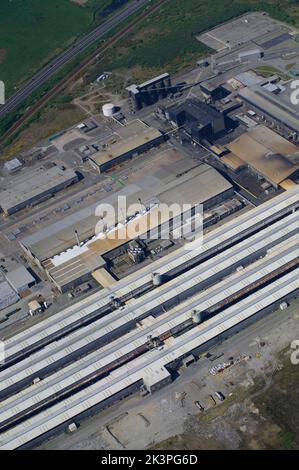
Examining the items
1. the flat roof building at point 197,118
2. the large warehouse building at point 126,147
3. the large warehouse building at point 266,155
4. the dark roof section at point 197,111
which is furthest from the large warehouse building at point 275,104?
the large warehouse building at point 126,147

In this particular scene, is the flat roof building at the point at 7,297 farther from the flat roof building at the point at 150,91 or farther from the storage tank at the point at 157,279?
the flat roof building at the point at 150,91

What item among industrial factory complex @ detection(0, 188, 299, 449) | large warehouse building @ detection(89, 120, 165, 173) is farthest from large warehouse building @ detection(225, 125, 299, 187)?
large warehouse building @ detection(89, 120, 165, 173)

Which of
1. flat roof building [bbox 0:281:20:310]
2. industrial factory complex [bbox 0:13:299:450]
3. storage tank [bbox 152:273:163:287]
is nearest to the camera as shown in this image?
industrial factory complex [bbox 0:13:299:450]

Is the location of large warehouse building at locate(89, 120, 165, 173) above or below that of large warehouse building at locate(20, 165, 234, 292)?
above

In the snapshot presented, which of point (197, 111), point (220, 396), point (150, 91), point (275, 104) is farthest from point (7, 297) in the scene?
point (275, 104)

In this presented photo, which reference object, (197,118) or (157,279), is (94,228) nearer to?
(157,279)

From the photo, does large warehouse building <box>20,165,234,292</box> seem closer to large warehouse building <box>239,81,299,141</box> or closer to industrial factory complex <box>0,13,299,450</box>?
industrial factory complex <box>0,13,299,450</box>

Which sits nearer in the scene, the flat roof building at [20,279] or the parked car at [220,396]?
the parked car at [220,396]

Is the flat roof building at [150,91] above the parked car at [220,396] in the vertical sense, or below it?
above
